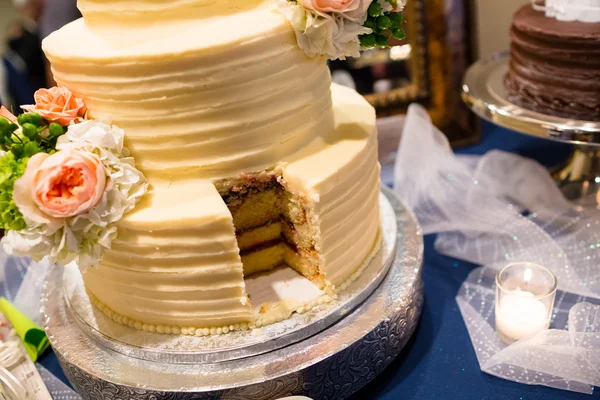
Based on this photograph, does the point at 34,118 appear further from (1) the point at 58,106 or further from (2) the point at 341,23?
(2) the point at 341,23

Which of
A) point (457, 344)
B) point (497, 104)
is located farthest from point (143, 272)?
point (497, 104)

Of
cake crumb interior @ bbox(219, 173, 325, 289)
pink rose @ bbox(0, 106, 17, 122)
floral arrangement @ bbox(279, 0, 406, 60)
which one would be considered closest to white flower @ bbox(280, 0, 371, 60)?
A: floral arrangement @ bbox(279, 0, 406, 60)

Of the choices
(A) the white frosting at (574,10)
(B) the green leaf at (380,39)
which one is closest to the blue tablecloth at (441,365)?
(B) the green leaf at (380,39)

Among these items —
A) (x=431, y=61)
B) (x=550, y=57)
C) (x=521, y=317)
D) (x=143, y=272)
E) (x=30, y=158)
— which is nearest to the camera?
(x=30, y=158)

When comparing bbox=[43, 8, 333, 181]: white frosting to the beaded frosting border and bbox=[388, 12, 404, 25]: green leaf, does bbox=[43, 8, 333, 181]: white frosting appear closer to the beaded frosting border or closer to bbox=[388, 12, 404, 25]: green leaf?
bbox=[388, 12, 404, 25]: green leaf

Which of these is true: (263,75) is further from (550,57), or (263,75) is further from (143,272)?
(550,57)

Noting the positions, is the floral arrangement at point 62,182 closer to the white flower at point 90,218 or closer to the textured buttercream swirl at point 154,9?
the white flower at point 90,218

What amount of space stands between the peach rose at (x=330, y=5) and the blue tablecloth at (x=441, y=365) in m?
1.15

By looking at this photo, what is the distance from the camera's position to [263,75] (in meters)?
1.53

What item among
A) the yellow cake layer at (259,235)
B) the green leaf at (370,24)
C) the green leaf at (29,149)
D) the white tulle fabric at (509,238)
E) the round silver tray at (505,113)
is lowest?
the white tulle fabric at (509,238)

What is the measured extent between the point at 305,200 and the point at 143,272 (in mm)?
524

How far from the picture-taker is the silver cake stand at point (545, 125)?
212 centimetres

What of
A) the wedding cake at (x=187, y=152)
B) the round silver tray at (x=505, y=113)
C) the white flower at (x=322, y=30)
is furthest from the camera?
the round silver tray at (x=505, y=113)

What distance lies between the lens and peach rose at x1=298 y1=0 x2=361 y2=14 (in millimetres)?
1497
